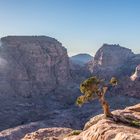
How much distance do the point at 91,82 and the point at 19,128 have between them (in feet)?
303

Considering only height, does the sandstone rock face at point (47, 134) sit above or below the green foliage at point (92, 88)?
below

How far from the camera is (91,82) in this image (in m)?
62.8

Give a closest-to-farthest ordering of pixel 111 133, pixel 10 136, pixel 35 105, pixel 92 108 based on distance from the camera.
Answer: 1. pixel 111 133
2. pixel 10 136
3. pixel 92 108
4. pixel 35 105

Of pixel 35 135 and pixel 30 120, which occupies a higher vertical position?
pixel 35 135

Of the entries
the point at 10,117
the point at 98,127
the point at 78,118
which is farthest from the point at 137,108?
the point at 10,117

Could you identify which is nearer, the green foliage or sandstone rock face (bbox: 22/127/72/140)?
the green foliage

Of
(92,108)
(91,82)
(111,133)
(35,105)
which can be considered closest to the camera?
(111,133)

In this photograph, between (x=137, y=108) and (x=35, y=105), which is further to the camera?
(x=35, y=105)

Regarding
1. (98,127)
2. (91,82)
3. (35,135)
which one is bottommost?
Result: (35,135)

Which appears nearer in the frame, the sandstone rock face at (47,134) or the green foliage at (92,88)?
the green foliage at (92,88)

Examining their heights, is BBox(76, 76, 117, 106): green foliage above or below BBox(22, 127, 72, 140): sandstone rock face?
above

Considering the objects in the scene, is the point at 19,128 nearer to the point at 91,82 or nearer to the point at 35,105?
the point at 35,105

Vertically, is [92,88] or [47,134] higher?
[92,88]

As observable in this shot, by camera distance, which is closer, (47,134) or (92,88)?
(92,88)
